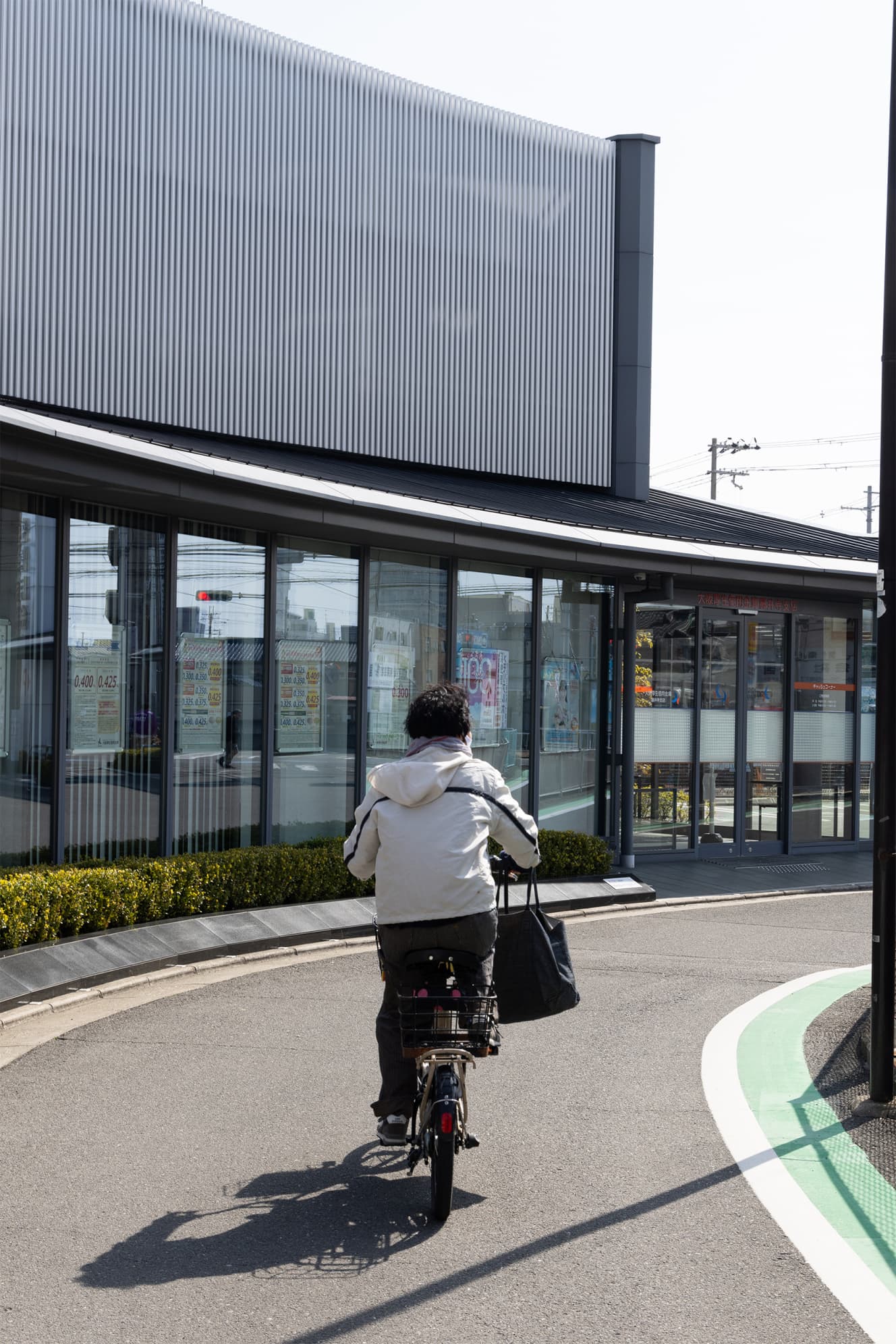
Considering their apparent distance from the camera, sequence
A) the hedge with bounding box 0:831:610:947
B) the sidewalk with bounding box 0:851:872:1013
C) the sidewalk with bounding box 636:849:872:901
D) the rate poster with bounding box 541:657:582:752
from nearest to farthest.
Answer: the sidewalk with bounding box 0:851:872:1013
the hedge with bounding box 0:831:610:947
the sidewalk with bounding box 636:849:872:901
the rate poster with bounding box 541:657:582:752

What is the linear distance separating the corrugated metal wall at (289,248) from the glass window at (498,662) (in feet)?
11.2

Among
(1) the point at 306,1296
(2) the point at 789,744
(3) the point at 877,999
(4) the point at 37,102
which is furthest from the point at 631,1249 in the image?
(2) the point at 789,744

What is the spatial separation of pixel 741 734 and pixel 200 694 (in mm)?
9151

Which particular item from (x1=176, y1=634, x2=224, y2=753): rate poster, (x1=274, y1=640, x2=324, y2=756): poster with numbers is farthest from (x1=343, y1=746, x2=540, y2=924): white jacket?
(x1=274, y1=640, x2=324, y2=756): poster with numbers

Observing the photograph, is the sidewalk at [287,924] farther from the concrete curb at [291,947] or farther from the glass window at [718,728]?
the glass window at [718,728]

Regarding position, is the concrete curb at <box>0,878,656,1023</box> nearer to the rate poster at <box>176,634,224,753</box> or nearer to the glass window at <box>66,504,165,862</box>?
the glass window at <box>66,504,165,862</box>

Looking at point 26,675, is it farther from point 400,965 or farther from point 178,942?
point 400,965

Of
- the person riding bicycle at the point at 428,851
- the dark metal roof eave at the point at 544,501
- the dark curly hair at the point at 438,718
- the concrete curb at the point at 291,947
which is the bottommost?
the concrete curb at the point at 291,947

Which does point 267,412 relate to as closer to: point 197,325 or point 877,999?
point 197,325

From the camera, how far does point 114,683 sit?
42.2 feet

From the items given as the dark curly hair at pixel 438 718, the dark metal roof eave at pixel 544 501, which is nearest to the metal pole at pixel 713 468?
the dark metal roof eave at pixel 544 501

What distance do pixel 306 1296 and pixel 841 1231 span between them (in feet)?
6.62

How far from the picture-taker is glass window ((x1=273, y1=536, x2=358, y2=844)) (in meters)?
14.5

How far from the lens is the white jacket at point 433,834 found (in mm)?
5582
